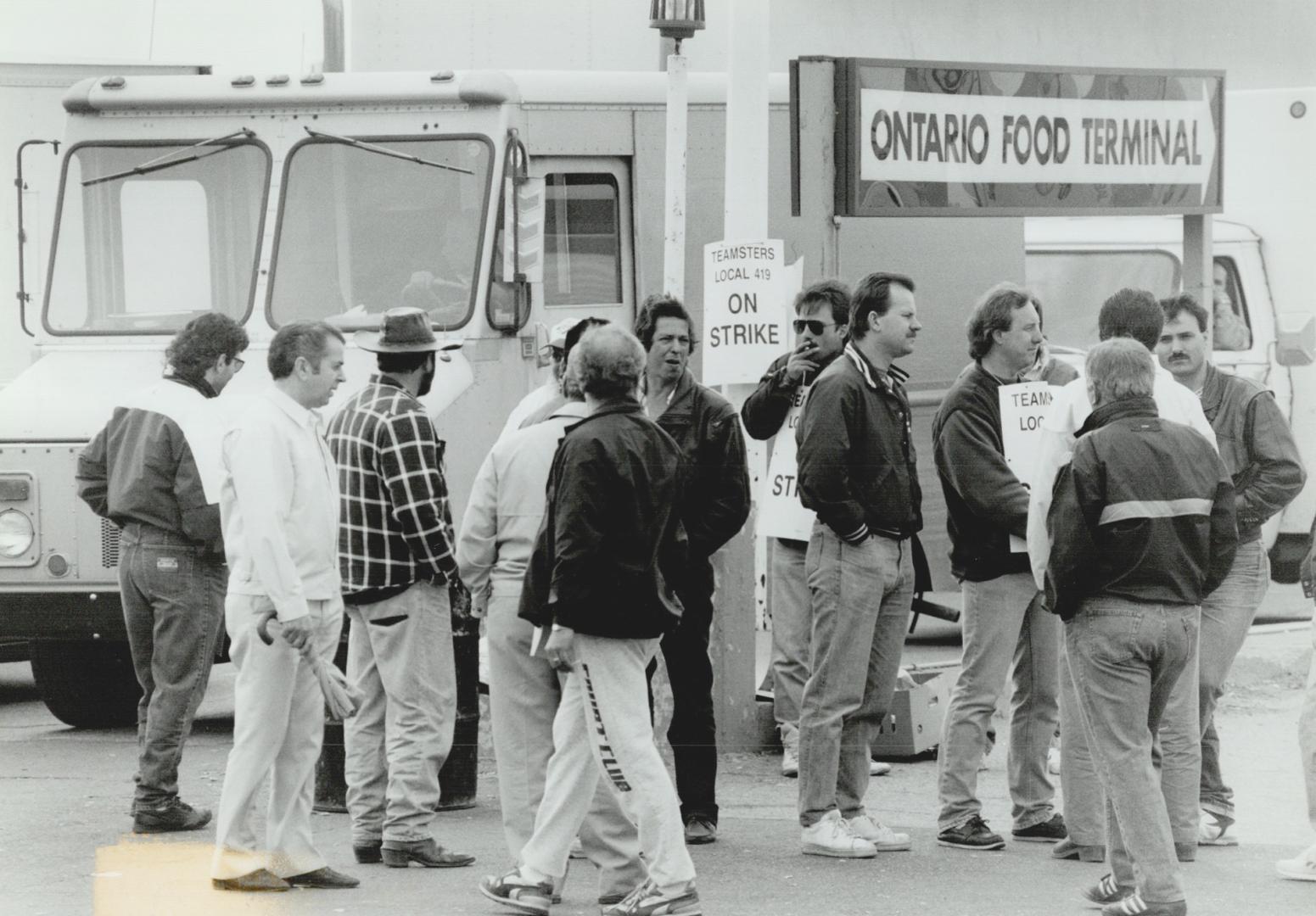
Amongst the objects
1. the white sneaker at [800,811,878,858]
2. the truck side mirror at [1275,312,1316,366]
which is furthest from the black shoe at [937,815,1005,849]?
the truck side mirror at [1275,312,1316,366]

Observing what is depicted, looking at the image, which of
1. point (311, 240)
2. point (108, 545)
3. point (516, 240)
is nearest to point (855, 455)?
point (516, 240)

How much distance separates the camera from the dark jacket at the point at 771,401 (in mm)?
8172

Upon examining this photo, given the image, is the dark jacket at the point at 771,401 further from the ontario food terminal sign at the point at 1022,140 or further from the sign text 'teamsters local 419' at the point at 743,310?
the ontario food terminal sign at the point at 1022,140

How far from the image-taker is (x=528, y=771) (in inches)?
256

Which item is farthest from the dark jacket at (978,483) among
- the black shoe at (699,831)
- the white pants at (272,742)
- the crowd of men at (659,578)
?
the white pants at (272,742)

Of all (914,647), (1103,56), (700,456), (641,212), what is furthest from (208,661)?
(1103,56)

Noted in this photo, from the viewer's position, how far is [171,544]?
24.8 feet

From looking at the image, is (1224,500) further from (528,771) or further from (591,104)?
(591,104)

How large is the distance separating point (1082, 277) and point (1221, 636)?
6.81 metres

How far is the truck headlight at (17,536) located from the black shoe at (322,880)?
3.16m

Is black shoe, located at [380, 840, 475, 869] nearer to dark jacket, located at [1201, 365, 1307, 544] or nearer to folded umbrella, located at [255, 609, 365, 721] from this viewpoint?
folded umbrella, located at [255, 609, 365, 721]

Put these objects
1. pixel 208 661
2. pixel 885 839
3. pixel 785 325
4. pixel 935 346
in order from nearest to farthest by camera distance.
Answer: pixel 885 839, pixel 208 661, pixel 785 325, pixel 935 346

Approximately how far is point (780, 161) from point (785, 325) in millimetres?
Answer: 2224

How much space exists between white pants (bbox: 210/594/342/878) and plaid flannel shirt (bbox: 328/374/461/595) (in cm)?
30
